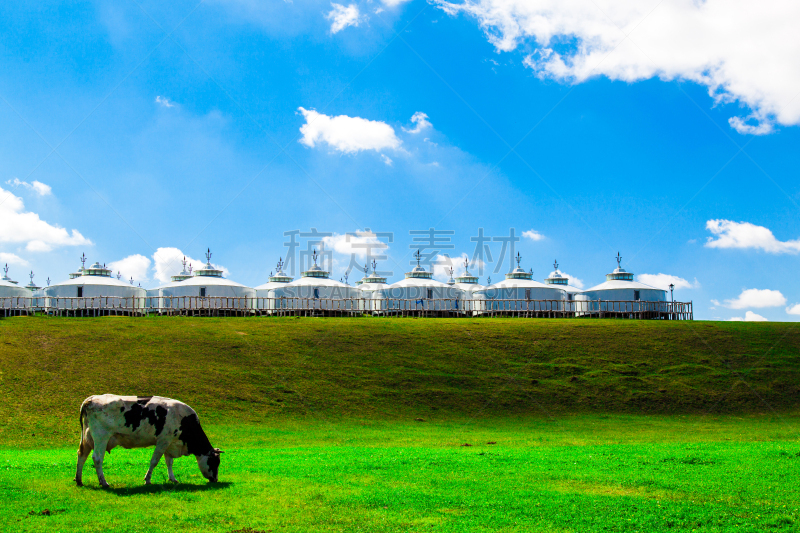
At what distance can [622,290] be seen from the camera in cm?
8219

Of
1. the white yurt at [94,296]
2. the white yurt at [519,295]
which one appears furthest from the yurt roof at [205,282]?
the white yurt at [519,295]

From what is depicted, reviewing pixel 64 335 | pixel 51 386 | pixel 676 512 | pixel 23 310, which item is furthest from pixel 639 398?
pixel 23 310

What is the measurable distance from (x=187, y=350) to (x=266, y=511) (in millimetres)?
32331

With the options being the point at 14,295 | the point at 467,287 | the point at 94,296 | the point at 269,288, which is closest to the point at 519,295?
the point at 467,287

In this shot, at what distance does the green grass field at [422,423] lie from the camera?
475 inches

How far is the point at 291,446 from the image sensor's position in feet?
85.9

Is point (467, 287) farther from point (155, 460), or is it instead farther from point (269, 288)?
point (155, 460)

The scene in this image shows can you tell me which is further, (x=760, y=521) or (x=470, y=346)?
(x=470, y=346)

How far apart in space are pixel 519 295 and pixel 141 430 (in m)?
73.0

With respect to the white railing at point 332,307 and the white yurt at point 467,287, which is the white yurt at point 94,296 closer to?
the white railing at point 332,307

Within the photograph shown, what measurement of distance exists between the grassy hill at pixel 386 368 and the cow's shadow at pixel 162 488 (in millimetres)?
16440

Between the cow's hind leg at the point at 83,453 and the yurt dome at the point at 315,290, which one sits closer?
the cow's hind leg at the point at 83,453

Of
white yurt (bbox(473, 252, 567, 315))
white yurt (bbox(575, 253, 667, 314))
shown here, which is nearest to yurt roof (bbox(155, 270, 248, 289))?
white yurt (bbox(473, 252, 567, 315))

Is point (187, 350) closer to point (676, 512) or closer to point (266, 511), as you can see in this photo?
point (266, 511)
